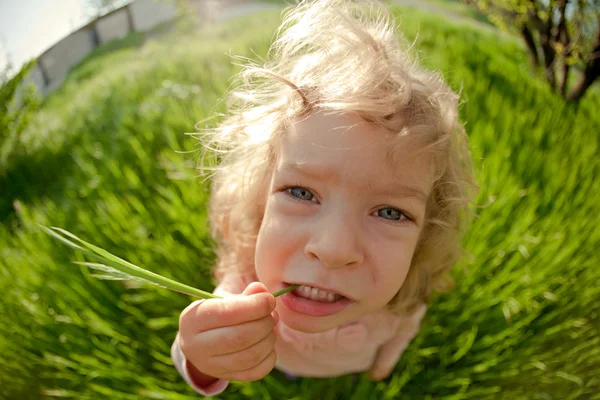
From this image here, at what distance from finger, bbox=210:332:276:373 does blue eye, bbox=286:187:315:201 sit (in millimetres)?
211

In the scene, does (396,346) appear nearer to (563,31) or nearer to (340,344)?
(340,344)

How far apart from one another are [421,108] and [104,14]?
1.82 meters

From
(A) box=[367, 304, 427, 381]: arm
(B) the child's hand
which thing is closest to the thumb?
(B) the child's hand

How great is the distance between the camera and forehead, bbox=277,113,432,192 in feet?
2.26

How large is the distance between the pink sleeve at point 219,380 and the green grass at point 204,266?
139 mm

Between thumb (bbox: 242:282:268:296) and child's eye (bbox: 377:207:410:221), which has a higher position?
child's eye (bbox: 377:207:410:221)

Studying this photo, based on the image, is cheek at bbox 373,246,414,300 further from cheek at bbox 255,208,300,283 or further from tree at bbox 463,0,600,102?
tree at bbox 463,0,600,102

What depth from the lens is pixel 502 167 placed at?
147 centimetres

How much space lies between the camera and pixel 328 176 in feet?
2.27

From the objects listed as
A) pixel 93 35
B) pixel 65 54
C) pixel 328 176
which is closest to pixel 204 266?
pixel 328 176

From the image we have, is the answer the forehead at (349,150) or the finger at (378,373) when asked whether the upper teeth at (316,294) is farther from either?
the finger at (378,373)

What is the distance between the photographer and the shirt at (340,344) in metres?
0.97

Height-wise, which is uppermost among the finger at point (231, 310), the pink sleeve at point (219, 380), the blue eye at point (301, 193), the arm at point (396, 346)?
the blue eye at point (301, 193)

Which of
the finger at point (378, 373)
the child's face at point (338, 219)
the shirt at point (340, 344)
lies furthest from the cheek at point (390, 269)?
the finger at point (378, 373)
